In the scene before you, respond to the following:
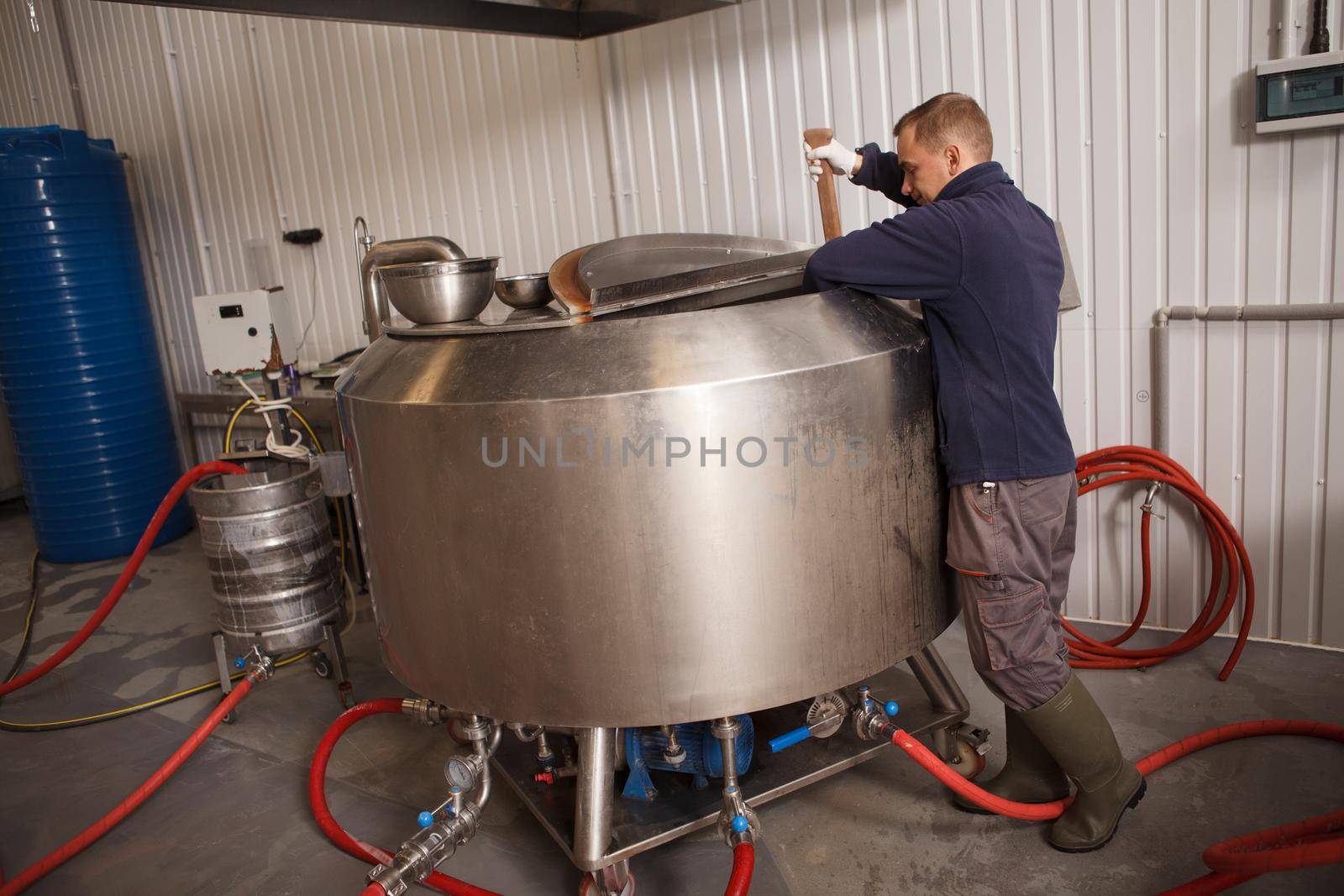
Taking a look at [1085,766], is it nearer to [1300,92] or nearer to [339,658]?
[1300,92]

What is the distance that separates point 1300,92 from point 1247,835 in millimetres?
1710

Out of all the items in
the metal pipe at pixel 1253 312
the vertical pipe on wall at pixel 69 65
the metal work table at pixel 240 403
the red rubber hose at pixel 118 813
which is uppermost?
the vertical pipe on wall at pixel 69 65

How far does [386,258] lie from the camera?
2324 mm

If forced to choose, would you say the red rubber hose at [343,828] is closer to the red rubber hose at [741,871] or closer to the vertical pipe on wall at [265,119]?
the red rubber hose at [741,871]

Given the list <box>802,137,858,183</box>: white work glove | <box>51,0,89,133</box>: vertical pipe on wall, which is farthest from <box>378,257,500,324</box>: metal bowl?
<box>51,0,89,133</box>: vertical pipe on wall

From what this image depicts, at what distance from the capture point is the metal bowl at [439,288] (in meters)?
1.82

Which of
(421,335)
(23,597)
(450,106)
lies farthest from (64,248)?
(421,335)

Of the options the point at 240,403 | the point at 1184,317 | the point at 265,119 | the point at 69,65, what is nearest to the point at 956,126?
the point at 1184,317

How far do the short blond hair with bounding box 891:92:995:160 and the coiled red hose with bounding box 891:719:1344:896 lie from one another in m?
1.17

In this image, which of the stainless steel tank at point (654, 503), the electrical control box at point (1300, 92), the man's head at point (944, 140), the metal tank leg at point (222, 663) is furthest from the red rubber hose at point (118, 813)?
the electrical control box at point (1300, 92)

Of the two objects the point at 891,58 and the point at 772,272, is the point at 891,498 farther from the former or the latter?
the point at 891,58

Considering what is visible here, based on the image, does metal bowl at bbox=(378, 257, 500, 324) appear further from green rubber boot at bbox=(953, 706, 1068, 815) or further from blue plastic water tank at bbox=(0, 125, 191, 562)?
blue plastic water tank at bbox=(0, 125, 191, 562)

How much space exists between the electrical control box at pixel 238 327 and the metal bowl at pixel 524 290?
2155 millimetres

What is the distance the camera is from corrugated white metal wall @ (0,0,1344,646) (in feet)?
7.89
